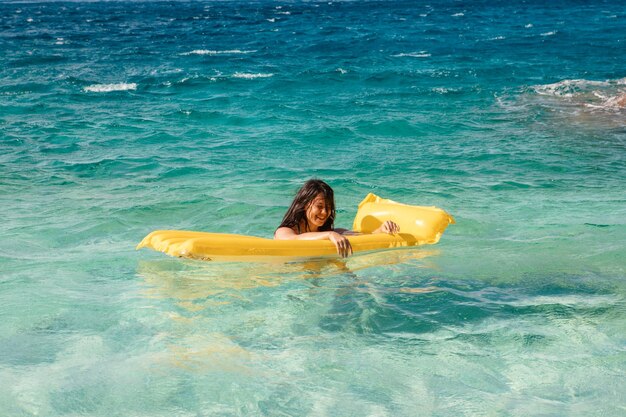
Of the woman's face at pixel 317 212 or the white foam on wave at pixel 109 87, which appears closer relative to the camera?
the woman's face at pixel 317 212

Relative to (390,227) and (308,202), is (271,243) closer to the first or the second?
(308,202)

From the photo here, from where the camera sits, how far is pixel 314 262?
194 inches

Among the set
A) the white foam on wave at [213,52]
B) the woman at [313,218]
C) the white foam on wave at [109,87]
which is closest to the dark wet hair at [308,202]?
the woman at [313,218]

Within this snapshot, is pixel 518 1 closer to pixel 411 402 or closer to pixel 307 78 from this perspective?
pixel 307 78

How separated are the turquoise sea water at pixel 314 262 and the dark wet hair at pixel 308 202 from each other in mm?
311

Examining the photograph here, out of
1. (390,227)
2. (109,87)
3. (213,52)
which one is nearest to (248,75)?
(109,87)

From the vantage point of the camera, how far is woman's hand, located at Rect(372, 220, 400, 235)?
527cm

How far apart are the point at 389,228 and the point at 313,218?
593 millimetres

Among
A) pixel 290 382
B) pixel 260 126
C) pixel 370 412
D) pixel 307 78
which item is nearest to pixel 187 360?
pixel 290 382

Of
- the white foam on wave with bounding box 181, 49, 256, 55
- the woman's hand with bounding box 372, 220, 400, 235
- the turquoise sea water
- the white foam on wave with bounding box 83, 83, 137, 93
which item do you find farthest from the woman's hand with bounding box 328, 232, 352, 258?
the white foam on wave with bounding box 181, 49, 256, 55

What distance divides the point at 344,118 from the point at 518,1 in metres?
37.3

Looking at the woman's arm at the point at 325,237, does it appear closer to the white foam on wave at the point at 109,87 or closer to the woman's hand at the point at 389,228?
the woman's hand at the point at 389,228

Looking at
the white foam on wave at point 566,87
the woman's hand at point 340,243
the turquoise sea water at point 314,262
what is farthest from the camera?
the white foam on wave at point 566,87

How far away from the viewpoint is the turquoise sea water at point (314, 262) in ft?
11.4
